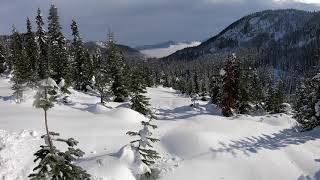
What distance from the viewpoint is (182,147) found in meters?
28.0

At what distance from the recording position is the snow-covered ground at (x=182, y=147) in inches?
959

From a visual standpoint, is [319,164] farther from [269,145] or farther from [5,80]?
[5,80]

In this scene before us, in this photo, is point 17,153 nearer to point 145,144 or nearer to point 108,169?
point 108,169

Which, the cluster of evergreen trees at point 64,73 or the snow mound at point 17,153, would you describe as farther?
the snow mound at point 17,153

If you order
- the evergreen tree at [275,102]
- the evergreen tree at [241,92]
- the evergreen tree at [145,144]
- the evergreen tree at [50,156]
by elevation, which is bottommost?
the evergreen tree at [275,102]

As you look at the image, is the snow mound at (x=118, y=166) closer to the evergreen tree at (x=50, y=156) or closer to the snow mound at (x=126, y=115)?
the evergreen tree at (x=50, y=156)

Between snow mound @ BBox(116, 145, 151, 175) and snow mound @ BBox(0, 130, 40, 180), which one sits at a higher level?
snow mound @ BBox(116, 145, 151, 175)

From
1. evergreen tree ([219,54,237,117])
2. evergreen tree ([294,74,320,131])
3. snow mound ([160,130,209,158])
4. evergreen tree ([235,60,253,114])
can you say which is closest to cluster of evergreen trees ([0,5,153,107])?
evergreen tree ([219,54,237,117])

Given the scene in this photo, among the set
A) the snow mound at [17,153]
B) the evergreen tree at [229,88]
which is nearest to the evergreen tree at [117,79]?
the evergreen tree at [229,88]

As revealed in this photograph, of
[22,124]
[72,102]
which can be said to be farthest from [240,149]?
[72,102]

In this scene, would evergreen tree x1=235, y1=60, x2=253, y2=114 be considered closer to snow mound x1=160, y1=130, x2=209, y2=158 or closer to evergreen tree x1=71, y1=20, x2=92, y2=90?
snow mound x1=160, y1=130, x2=209, y2=158

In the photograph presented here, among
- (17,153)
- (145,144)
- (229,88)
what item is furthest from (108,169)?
(229,88)

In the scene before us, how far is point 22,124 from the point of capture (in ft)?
109

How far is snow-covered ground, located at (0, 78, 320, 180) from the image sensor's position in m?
24.4
